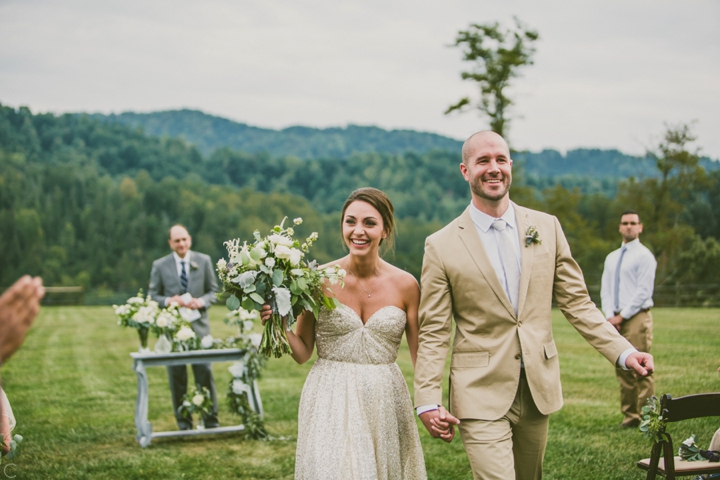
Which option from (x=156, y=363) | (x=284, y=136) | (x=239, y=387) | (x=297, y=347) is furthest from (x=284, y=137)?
(x=297, y=347)

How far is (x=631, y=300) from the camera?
28.8 ft

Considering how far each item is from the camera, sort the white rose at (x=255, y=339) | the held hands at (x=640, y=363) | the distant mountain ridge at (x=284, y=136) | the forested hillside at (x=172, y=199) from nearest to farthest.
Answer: the held hands at (x=640, y=363) → the white rose at (x=255, y=339) → the forested hillside at (x=172, y=199) → the distant mountain ridge at (x=284, y=136)

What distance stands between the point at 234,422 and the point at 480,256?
259 inches

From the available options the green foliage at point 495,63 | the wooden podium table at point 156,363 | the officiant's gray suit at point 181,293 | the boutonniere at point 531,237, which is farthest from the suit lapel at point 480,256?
the green foliage at point 495,63

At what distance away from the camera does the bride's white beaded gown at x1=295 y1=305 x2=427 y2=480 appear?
4289 millimetres

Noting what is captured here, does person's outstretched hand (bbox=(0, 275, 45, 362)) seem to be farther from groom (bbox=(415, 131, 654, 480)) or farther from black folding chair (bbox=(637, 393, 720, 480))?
black folding chair (bbox=(637, 393, 720, 480))

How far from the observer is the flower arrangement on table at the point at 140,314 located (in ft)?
27.5

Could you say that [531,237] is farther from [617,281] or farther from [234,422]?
[234,422]

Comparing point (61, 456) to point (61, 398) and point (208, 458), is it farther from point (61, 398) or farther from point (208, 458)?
point (61, 398)

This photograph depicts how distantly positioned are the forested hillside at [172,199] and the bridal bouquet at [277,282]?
117 feet

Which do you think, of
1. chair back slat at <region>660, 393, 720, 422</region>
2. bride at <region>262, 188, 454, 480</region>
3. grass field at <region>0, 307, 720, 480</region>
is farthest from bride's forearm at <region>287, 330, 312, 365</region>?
grass field at <region>0, 307, 720, 480</region>

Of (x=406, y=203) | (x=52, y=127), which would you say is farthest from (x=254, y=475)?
(x=52, y=127)

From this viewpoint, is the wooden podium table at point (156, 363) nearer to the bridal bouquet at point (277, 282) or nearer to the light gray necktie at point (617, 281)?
the bridal bouquet at point (277, 282)

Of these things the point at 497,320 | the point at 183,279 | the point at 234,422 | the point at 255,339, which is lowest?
the point at 234,422
